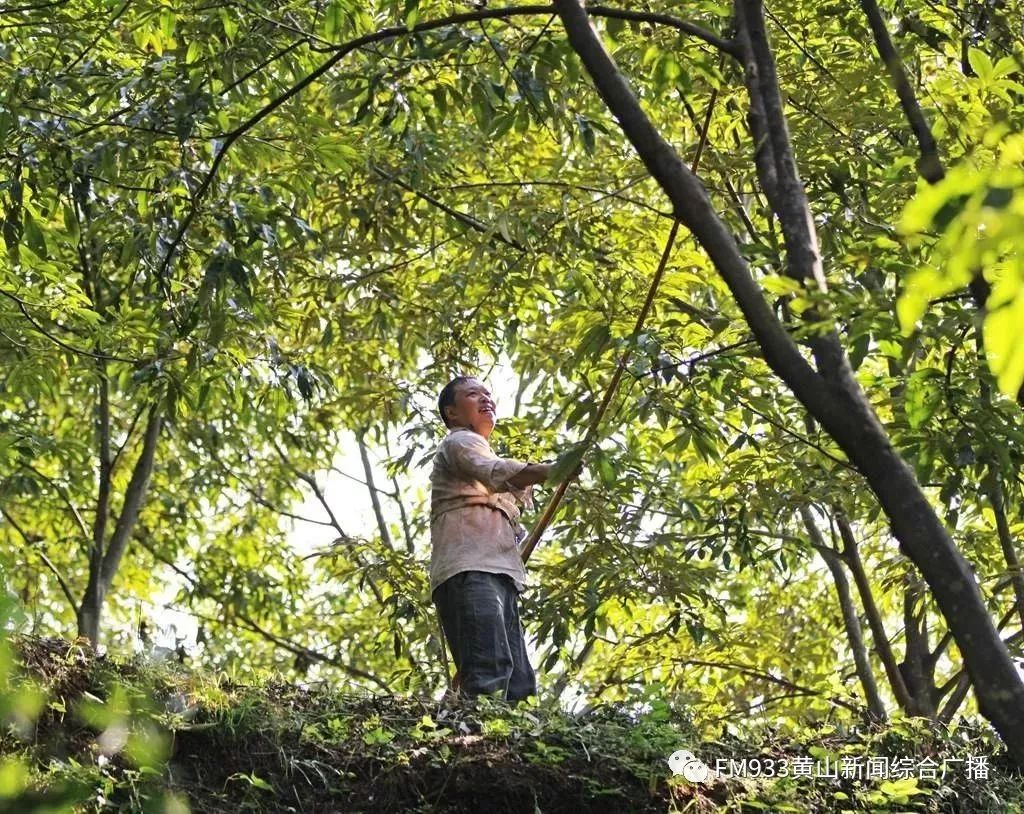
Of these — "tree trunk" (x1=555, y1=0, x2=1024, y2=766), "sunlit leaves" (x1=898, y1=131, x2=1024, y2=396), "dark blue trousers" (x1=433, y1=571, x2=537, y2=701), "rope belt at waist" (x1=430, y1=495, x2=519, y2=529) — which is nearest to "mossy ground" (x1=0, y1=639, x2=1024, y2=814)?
"dark blue trousers" (x1=433, y1=571, x2=537, y2=701)

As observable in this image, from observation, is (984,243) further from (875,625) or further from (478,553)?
(875,625)

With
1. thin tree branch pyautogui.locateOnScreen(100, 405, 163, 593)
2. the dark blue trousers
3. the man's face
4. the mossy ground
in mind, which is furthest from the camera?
thin tree branch pyautogui.locateOnScreen(100, 405, 163, 593)

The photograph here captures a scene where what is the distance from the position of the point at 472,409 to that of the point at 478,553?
0.70 meters

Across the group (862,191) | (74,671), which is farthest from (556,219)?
(74,671)

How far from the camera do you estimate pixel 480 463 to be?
562 cm

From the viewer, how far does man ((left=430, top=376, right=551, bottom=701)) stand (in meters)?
5.57

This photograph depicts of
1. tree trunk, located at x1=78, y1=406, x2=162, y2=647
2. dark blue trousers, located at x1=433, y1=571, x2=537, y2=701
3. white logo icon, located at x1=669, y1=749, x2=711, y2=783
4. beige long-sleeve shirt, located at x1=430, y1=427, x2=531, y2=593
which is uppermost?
tree trunk, located at x1=78, y1=406, x2=162, y2=647

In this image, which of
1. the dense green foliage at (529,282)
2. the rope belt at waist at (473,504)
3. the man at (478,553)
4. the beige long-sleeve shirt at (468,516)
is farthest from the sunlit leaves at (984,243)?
the rope belt at waist at (473,504)

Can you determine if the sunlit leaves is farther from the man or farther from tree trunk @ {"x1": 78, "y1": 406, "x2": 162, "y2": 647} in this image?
tree trunk @ {"x1": 78, "y1": 406, "x2": 162, "y2": 647}

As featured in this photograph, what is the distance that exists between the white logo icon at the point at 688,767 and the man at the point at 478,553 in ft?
4.16

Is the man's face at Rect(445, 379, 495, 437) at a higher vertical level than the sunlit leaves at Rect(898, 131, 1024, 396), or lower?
higher

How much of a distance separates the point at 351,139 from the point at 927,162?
5.32m

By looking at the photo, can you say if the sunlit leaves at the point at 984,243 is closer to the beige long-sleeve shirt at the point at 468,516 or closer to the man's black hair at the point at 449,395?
the beige long-sleeve shirt at the point at 468,516

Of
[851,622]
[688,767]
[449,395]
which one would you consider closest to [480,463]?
[449,395]
